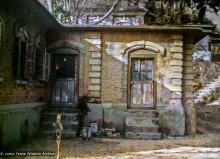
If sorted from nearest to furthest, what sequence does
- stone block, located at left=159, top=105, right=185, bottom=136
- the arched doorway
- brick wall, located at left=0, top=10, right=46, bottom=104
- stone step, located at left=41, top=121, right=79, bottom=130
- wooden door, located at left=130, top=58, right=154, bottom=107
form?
brick wall, located at left=0, top=10, right=46, bottom=104, stone step, located at left=41, top=121, right=79, bottom=130, stone block, located at left=159, top=105, right=185, bottom=136, wooden door, located at left=130, top=58, right=154, bottom=107, the arched doorway

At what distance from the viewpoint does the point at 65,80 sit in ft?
52.1

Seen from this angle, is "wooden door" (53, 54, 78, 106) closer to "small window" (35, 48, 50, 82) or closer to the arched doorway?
the arched doorway

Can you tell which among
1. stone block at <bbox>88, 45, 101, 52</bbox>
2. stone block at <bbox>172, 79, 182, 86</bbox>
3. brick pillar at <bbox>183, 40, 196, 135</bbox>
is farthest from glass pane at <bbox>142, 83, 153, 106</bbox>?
stone block at <bbox>88, 45, 101, 52</bbox>

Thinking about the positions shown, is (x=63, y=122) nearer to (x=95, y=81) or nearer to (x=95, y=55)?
(x=95, y=81)

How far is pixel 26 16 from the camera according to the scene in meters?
12.2

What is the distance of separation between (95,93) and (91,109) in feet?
2.17

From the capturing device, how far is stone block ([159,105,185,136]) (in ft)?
49.4

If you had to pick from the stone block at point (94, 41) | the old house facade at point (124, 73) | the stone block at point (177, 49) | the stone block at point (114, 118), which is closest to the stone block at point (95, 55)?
the old house facade at point (124, 73)

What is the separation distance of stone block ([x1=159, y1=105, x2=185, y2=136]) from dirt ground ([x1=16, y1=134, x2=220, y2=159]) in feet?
2.60

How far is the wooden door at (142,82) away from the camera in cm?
1550

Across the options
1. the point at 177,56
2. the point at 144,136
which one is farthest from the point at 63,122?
the point at 177,56

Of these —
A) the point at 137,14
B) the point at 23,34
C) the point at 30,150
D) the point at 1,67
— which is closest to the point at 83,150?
the point at 30,150

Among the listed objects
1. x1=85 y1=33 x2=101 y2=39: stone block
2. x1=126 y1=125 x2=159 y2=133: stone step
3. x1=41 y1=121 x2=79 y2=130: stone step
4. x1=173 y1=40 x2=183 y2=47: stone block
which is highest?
x1=85 y1=33 x2=101 y2=39: stone block

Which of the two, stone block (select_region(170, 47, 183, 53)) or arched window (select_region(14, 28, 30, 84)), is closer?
arched window (select_region(14, 28, 30, 84))
